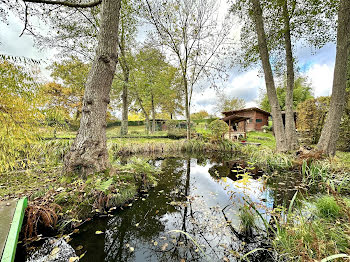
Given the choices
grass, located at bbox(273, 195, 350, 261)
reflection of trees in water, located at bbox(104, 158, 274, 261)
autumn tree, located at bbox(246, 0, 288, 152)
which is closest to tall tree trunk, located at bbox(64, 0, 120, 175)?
reflection of trees in water, located at bbox(104, 158, 274, 261)

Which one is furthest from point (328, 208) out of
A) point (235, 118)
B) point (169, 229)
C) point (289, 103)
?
point (235, 118)

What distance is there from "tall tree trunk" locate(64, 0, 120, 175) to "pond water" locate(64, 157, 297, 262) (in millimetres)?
1137

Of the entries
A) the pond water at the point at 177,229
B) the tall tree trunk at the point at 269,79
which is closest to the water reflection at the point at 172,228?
the pond water at the point at 177,229

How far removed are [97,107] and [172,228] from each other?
2724 mm

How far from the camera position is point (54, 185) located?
102 inches

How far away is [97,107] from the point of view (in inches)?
117

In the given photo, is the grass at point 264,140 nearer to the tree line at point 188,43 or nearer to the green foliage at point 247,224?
the tree line at point 188,43

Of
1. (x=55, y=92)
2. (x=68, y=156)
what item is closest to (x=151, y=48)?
(x=68, y=156)

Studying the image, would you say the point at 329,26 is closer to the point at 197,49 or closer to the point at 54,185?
the point at 197,49

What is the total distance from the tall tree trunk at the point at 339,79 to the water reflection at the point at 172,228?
12.5 feet

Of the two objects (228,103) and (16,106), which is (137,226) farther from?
(228,103)

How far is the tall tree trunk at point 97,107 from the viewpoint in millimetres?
2795

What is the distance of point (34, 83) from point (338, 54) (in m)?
8.93

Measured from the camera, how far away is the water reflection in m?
1.71
